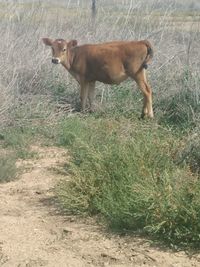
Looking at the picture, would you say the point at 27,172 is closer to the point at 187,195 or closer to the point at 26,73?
the point at 187,195

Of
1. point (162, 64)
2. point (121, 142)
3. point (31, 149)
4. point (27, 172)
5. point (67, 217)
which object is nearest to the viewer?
point (67, 217)

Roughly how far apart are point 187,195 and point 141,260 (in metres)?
0.76

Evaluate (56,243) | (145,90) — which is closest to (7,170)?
(56,243)

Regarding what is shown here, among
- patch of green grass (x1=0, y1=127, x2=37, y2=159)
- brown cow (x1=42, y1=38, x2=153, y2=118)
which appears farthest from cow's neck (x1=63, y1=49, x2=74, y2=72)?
patch of green grass (x1=0, y1=127, x2=37, y2=159)

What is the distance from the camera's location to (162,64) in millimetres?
11898

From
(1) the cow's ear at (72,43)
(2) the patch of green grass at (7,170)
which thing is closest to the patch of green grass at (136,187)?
(2) the patch of green grass at (7,170)

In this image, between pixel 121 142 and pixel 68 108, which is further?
pixel 68 108

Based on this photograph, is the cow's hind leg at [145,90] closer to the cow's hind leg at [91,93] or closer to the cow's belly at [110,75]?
the cow's belly at [110,75]

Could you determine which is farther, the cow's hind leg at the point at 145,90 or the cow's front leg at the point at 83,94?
the cow's front leg at the point at 83,94

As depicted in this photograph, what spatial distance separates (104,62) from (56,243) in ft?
18.3

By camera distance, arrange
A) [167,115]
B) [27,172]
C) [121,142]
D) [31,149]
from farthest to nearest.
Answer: [167,115] < [31,149] < [27,172] < [121,142]

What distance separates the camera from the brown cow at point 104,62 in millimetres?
10500

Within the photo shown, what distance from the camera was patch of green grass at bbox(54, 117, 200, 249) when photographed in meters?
5.42

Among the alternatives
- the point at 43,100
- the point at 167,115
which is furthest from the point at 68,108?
the point at 167,115
